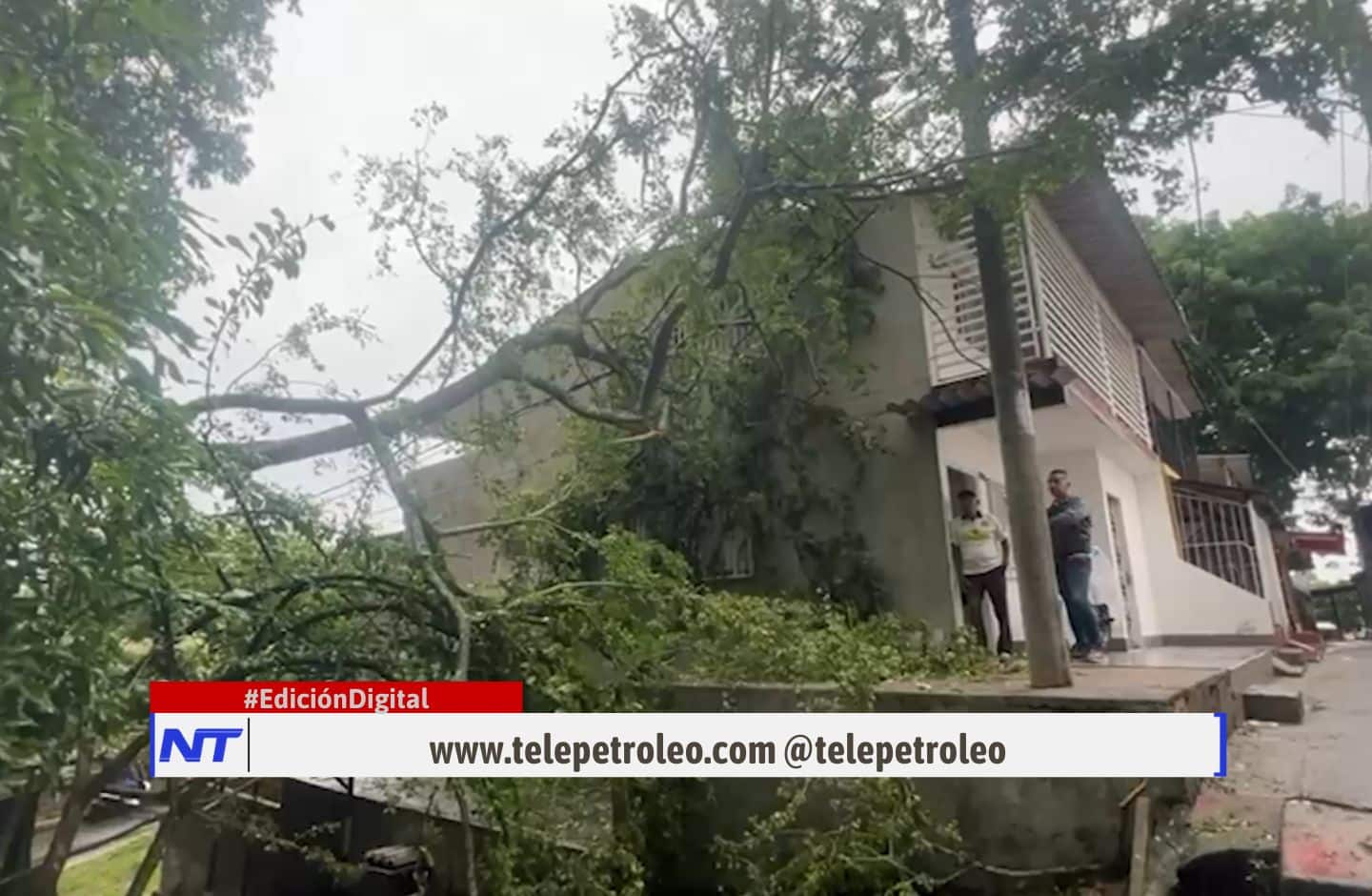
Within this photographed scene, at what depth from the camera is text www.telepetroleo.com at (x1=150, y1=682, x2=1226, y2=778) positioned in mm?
3568

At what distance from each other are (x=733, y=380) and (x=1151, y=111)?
4.23m

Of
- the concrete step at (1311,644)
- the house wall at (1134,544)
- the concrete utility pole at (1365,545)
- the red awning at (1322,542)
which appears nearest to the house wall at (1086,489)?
the house wall at (1134,544)

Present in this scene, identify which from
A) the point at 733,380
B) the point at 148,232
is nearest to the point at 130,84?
the point at 148,232

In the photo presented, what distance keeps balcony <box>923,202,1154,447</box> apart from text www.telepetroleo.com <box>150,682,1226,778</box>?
11.2 ft

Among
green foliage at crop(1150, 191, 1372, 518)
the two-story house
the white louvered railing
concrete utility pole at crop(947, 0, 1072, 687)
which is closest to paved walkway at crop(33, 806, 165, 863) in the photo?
the two-story house

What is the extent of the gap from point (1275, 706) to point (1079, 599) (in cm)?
142

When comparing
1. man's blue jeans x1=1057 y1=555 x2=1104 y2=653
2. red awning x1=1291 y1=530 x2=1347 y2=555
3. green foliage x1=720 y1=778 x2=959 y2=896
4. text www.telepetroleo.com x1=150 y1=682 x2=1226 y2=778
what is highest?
red awning x1=1291 y1=530 x2=1347 y2=555

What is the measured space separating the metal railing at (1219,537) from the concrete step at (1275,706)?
24.2 feet

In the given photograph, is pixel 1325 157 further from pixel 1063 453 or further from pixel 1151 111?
pixel 1063 453

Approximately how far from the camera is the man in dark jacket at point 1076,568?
6.55m

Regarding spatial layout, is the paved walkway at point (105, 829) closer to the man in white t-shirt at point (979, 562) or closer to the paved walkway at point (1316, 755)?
the paved walkway at point (1316, 755)

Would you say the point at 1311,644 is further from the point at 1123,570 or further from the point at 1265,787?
the point at 1265,787

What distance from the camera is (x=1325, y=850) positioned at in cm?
311

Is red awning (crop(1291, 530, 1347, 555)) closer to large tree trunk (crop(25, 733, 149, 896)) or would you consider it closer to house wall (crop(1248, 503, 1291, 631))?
house wall (crop(1248, 503, 1291, 631))
